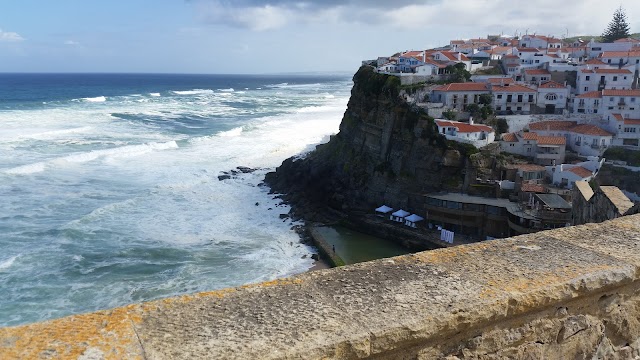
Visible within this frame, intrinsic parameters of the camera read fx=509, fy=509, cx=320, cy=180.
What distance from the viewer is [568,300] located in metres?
3.03

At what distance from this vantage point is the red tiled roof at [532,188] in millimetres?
27781

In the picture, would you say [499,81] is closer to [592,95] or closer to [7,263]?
Answer: [592,95]

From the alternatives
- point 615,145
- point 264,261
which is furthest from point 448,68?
point 264,261

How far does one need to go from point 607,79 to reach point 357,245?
28543 mm

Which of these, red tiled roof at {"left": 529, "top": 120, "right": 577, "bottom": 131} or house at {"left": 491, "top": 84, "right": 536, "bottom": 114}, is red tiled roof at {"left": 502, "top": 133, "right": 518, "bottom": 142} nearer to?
red tiled roof at {"left": 529, "top": 120, "right": 577, "bottom": 131}

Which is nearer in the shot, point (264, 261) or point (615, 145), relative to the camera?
point (264, 261)

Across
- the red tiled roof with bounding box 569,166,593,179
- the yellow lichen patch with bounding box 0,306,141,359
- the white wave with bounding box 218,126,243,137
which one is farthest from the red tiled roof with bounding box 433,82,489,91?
the yellow lichen patch with bounding box 0,306,141,359

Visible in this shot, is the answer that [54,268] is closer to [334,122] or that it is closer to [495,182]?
[495,182]

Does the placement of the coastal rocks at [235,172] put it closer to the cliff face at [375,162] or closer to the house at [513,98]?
the cliff face at [375,162]

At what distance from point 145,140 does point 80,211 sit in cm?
2404

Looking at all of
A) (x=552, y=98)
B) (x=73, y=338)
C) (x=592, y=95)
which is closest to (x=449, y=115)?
(x=552, y=98)

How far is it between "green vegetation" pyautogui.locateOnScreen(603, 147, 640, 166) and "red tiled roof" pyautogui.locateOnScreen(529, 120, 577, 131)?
4.22 m

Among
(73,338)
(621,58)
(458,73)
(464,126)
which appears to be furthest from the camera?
(621,58)

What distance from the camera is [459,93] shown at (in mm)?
38344
